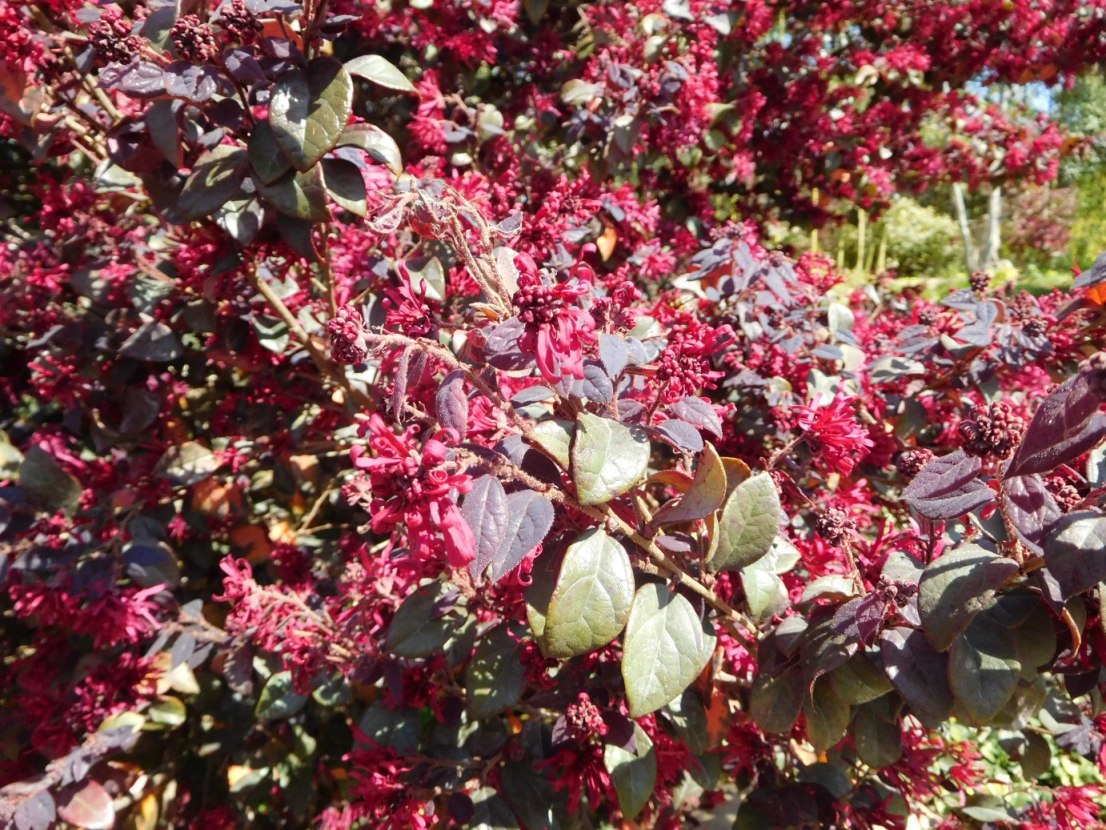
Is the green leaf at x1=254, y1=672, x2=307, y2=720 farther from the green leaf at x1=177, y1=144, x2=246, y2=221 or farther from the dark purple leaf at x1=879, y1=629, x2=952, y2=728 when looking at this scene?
the dark purple leaf at x1=879, y1=629, x2=952, y2=728

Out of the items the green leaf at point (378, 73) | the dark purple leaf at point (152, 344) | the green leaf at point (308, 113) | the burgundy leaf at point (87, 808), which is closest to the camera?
the green leaf at point (308, 113)

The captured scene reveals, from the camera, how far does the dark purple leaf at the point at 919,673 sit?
2.88 feet

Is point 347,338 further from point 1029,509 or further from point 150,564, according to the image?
point 150,564

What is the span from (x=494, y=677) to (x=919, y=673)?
0.72 m

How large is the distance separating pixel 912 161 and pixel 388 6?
2.29 meters

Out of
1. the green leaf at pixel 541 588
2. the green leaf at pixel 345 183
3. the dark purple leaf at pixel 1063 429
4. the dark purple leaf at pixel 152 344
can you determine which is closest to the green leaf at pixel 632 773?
the green leaf at pixel 541 588

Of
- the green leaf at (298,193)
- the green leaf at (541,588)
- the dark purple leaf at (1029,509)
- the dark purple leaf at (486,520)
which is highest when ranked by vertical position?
the green leaf at (298,193)

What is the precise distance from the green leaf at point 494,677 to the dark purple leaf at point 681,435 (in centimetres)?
63

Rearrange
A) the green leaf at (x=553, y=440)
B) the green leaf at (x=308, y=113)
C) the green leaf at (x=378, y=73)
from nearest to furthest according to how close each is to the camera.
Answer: the green leaf at (x=553, y=440) < the green leaf at (x=308, y=113) < the green leaf at (x=378, y=73)

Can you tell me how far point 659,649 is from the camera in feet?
3.03

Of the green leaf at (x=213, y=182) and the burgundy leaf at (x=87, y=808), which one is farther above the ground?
the green leaf at (x=213, y=182)

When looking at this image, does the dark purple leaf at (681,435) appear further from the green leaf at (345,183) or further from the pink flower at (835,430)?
the green leaf at (345,183)

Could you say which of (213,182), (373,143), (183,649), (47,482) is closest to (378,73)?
(373,143)

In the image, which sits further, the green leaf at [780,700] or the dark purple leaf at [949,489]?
the green leaf at [780,700]
